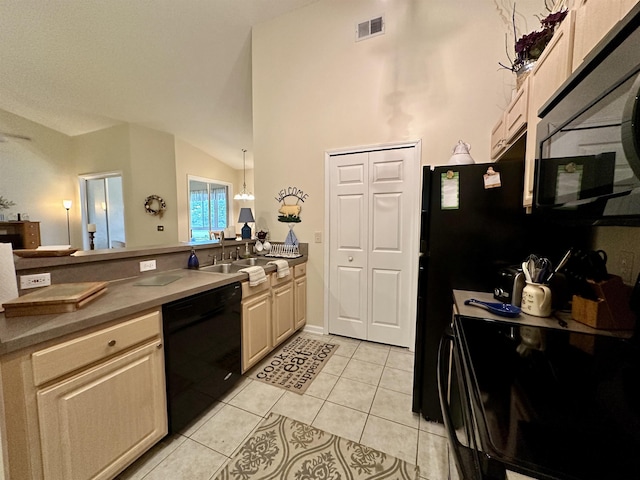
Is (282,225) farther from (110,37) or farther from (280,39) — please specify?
(110,37)

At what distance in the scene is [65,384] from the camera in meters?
1.02

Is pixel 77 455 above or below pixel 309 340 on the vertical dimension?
above

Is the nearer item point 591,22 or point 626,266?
point 591,22

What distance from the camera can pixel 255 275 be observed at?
2109 millimetres

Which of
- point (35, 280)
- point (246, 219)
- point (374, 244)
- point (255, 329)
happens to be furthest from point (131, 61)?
point (374, 244)

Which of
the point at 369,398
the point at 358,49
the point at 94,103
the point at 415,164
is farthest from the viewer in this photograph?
the point at 94,103

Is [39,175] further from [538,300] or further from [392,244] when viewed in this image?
[538,300]

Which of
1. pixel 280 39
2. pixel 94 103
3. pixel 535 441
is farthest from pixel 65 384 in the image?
pixel 94 103

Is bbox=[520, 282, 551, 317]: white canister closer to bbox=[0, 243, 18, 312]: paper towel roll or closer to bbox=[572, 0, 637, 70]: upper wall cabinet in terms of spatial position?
bbox=[572, 0, 637, 70]: upper wall cabinet

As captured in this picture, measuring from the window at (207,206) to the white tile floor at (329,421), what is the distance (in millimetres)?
4993

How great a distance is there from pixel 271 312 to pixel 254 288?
1.33 feet

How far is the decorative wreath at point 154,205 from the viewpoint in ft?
17.1

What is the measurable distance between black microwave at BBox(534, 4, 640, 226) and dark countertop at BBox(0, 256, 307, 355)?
182 centimetres

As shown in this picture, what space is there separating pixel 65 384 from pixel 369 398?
5.99 ft
